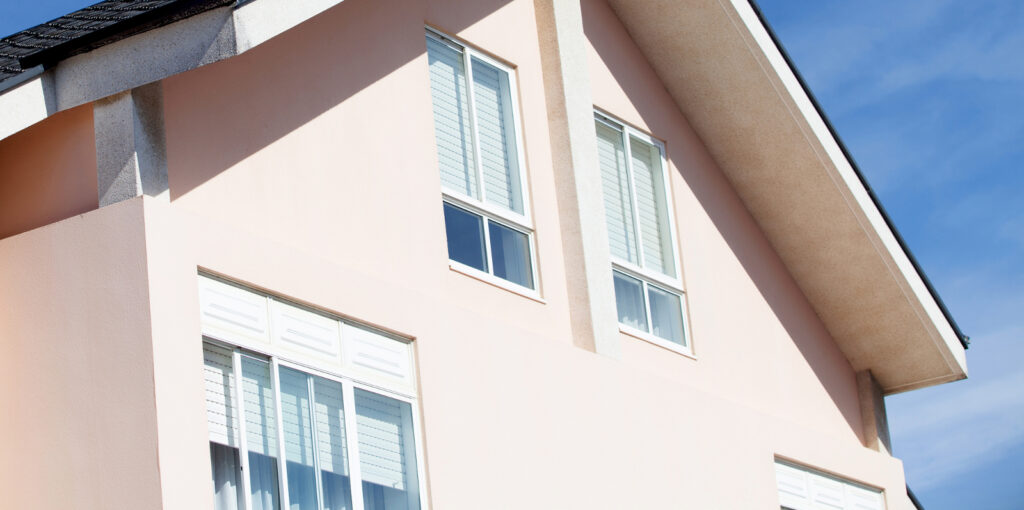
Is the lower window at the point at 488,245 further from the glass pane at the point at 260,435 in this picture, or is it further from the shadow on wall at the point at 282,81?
the glass pane at the point at 260,435

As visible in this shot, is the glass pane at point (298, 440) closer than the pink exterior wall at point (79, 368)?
No

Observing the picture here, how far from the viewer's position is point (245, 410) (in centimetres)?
998

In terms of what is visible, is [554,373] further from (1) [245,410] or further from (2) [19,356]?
(2) [19,356]

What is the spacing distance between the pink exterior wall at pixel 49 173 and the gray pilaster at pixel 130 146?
124mm

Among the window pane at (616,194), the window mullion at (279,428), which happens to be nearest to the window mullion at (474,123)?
the window pane at (616,194)

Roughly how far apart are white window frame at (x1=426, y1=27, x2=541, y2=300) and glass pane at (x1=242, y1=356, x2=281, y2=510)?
2759mm

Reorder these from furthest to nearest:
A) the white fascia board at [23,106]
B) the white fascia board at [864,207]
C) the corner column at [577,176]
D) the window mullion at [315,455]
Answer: the white fascia board at [864,207]
the corner column at [577,176]
the window mullion at [315,455]
the white fascia board at [23,106]

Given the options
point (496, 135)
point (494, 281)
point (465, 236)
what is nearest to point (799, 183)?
point (496, 135)

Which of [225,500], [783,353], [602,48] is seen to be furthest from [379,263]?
[783,353]

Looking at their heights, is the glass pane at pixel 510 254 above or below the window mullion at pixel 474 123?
below

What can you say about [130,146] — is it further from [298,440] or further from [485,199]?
[485,199]

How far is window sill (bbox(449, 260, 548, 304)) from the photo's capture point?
1264 centimetres

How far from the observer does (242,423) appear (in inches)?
388

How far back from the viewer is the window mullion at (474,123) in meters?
13.4
